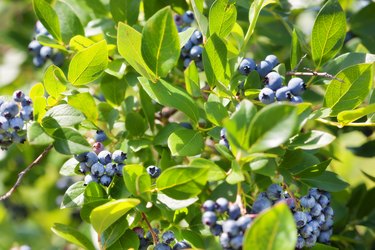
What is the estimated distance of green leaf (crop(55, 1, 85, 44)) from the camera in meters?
1.71

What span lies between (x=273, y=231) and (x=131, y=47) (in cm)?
54

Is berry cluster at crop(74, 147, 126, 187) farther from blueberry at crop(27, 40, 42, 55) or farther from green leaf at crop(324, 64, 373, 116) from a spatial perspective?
blueberry at crop(27, 40, 42, 55)

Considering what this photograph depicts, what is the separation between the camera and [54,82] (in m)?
1.44

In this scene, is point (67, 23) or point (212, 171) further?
point (67, 23)

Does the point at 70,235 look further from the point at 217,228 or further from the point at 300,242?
the point at 300,242

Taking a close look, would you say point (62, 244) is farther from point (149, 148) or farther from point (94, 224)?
point (94, 224)

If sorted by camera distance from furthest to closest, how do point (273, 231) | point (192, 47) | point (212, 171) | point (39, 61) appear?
1. point (39, 61)
2. point (192, 47)
3. point (212, 171)
4. point (273, 231)

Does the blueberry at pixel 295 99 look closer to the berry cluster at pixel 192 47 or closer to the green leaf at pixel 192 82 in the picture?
the green leaf at pixel 192 82

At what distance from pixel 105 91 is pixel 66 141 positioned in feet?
1.09

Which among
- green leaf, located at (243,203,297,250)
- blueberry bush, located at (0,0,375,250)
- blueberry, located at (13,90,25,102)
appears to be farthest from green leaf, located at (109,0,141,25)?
green leaf, located at (243,203,297,250)

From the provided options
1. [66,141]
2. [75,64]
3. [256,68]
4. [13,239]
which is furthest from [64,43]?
[13,239]

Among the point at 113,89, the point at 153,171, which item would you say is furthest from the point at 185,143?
the point at 113,89

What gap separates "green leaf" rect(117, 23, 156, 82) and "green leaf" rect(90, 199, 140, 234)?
0.31 meters

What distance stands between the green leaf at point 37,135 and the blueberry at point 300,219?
57 cm
